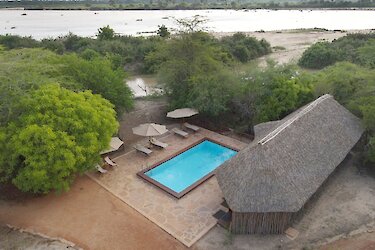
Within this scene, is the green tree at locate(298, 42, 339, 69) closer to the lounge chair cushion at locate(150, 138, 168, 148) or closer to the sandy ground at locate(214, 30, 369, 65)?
the sandy ground at locate(214, 30, 369, 65)

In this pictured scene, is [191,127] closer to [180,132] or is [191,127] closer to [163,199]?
[180,132]

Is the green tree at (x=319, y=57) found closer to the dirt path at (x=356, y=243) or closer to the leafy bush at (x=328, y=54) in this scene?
the leafy bush at (x=328, y=54)

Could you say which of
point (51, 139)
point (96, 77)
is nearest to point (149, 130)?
point (96, 77)

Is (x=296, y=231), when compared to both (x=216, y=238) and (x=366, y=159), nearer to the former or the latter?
(x=216, y=238)

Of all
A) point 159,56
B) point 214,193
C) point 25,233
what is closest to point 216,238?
point 214,193

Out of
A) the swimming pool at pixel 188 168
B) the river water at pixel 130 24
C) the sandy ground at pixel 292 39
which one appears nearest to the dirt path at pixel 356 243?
the swimming pool at pixel 188 168

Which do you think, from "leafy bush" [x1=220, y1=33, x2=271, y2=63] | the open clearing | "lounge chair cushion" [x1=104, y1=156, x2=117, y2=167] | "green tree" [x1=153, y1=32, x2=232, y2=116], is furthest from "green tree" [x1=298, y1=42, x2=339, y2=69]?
"lounge chair cushion" [x1=104, y1=156, x2=117, y2=167]
